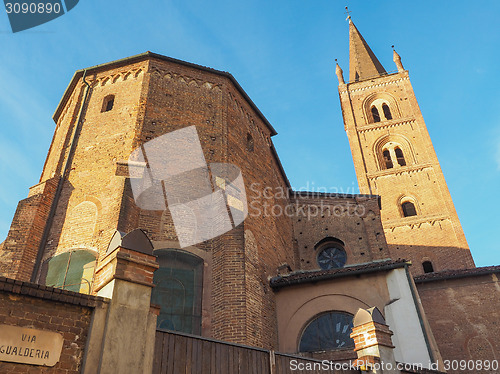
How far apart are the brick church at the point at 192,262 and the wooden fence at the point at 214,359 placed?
0.09 feet

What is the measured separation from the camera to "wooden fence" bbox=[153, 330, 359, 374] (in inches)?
221

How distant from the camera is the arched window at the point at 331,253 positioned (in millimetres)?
16875

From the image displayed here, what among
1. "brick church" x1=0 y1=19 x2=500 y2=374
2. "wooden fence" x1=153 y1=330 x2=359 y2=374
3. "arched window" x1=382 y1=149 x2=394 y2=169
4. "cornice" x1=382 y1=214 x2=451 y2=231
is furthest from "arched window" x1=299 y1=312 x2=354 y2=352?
"arched window" x1=382 y1=149 x2=394 y2=169

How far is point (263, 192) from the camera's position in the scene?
14.0 meters

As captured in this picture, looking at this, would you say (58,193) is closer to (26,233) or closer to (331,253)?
(26,233)

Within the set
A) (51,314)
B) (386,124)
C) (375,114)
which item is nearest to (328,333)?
(51,314)

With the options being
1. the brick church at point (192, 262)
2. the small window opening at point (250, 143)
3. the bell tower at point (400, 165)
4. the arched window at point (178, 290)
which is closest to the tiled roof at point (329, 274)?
the brick church at point (192, 262)

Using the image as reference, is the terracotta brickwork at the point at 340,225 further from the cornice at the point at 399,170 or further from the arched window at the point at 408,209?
the cornice at the point at 399,170

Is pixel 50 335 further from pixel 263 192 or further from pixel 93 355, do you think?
pixel 263 192

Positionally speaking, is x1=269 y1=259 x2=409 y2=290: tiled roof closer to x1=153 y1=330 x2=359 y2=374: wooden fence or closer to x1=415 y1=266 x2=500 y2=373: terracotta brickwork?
x1=415 y1=266 x2=500 y2=373: terracotta brickwork

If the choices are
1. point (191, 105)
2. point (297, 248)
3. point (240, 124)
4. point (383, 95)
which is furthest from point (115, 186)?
point (383, 95)

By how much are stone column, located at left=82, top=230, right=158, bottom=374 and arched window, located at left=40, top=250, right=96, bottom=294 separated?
4.21m

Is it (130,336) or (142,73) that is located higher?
(142,73)

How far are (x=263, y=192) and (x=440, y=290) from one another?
704cm
